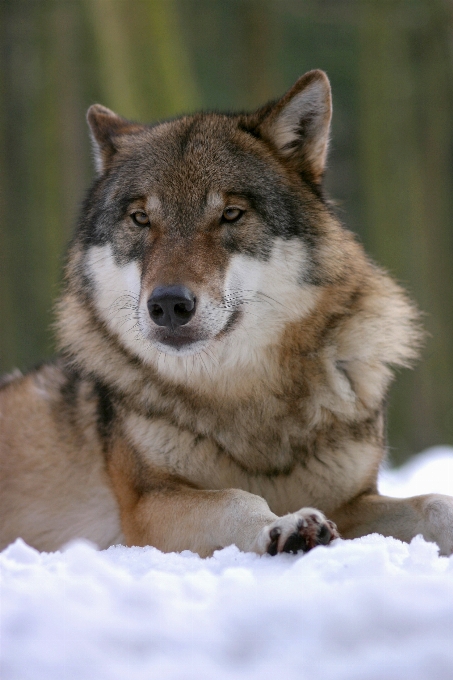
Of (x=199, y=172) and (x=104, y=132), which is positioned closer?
(x=199, y=172)

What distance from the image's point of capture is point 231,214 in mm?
3457

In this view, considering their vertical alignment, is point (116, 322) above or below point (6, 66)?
below

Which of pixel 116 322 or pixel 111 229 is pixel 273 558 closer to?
pixel 116 322

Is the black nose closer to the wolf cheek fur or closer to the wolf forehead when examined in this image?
the wolf cheek fur

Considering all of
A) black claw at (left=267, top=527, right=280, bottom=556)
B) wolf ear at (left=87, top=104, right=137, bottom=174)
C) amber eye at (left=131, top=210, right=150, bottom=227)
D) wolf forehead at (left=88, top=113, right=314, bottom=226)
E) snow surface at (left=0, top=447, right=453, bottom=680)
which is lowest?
black claw at (left=267, top=527, right=280, bottom=556)

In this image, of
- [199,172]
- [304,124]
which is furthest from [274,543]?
[304,124]

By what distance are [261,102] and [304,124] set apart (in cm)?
738

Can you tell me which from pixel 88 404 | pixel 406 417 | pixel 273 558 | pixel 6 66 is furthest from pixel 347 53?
pixel 273 558

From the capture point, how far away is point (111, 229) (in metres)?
3.68

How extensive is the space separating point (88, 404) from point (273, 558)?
181 cm

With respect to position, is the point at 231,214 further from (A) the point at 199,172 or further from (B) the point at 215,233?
(A) the point at 199,172

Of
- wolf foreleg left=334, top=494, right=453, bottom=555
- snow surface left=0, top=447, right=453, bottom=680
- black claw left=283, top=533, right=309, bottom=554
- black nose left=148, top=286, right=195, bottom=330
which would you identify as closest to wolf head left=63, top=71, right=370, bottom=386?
black nose left=148, top=286, right=195, bottom=330

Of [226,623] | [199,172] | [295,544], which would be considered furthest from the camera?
[199,172]

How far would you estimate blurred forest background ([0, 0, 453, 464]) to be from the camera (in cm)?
1014
